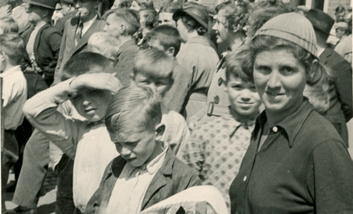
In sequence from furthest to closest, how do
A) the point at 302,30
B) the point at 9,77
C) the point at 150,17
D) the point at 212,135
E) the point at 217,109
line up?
the point at 150,17 < the point at 9,77 < the point at 217,109 < the point at 212,135 < the point at 302,30

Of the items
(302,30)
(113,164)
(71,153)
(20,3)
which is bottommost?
(20,3)

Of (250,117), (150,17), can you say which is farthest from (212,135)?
(150,17)

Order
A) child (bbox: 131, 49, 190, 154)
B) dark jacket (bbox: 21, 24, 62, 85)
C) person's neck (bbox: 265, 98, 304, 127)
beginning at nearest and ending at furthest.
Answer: person's neck (bbox: 265, 98, 304, 127)
child (bbox: 131, 49, 190, 154)
dark jacket (bbox: 21, 24, 62, 85)

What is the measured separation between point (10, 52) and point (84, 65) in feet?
7.52

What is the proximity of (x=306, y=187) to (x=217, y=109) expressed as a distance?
216cm

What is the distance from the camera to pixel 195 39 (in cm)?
662

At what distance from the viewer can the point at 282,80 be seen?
2.20 metres

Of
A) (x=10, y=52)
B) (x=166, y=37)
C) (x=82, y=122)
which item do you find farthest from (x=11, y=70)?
(x=82, y=122)

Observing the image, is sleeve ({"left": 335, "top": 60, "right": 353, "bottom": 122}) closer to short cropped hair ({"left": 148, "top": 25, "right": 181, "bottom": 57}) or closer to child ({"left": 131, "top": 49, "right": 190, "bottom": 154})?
short cropped hair ({"left": 148, "top": 25, "right": 181, "bottom": 57})

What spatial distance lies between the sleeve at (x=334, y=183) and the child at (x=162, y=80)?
1.81 metres

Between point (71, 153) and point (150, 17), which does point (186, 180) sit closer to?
point (71, 153)

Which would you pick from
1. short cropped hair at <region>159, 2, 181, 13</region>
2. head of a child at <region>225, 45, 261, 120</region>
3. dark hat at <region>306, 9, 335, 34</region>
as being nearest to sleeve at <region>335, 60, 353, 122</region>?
dark hat at <region>306, 9, 335, 34</region>

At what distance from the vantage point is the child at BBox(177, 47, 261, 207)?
327cm

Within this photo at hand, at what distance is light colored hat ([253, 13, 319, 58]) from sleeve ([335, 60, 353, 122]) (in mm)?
3091
